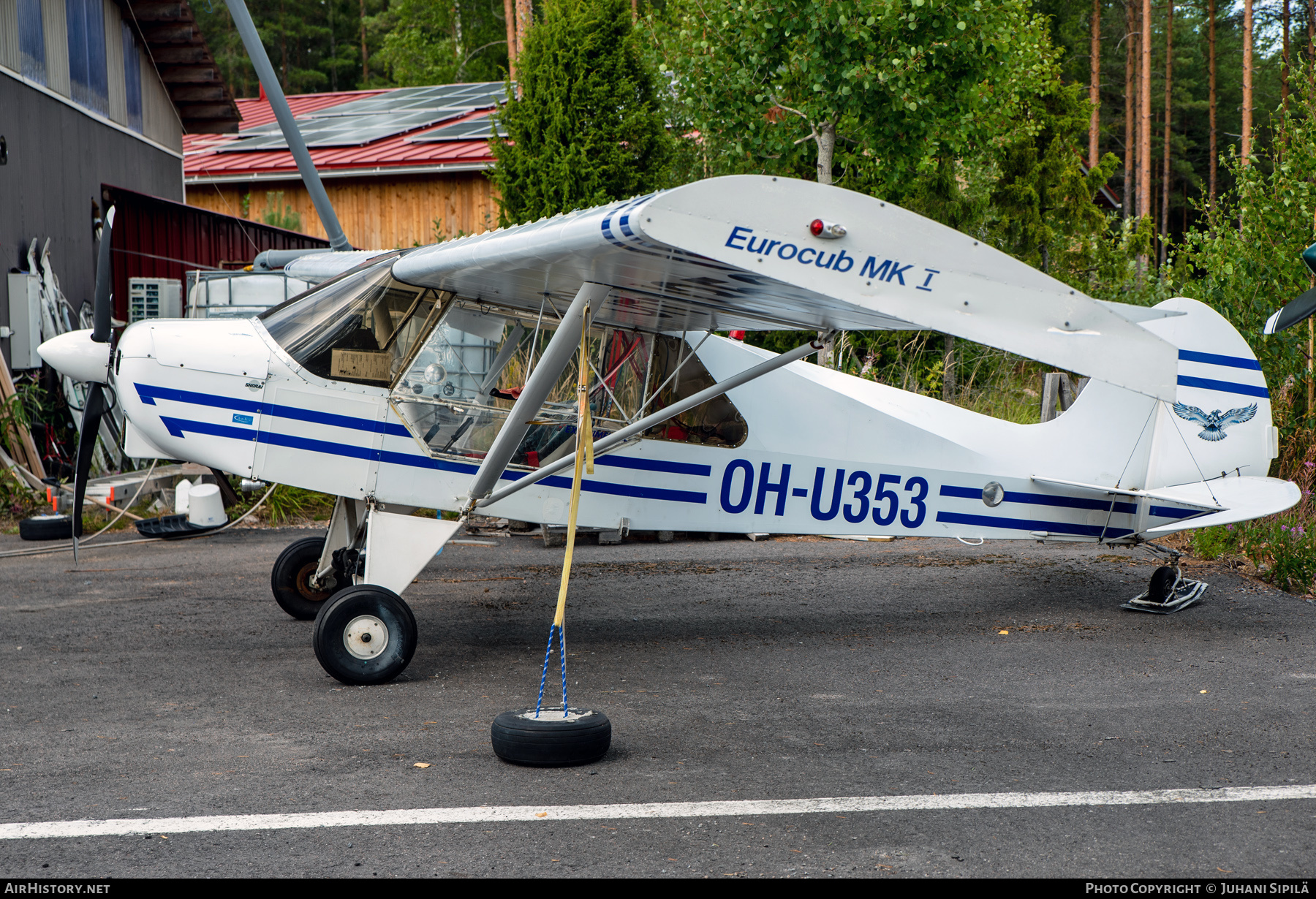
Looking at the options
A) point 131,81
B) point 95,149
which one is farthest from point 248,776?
point 131,81

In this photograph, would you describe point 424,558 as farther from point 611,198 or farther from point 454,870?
point 611,198

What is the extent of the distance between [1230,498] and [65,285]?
13224 millimetres

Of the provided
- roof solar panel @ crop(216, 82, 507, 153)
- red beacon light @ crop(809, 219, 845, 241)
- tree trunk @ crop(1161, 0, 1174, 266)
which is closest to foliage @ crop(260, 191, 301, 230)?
roof solar panel @ crop(216, 82, 507, 153)

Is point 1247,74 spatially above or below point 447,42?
below

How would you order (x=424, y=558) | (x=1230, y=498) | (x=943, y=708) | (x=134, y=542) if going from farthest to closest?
(x=134, y=542) → (x=1230, y=498) → (x=424, y=558) → (x=943, y=708)

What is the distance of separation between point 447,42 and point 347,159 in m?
16.9

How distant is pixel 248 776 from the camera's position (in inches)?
160

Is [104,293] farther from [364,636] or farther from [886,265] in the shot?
[886,265]

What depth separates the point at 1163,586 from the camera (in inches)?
279

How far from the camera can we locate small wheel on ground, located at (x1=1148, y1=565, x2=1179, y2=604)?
23.2ft

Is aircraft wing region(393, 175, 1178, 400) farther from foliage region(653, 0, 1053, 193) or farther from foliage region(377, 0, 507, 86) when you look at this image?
foliage region(377, 0, 507, 86)

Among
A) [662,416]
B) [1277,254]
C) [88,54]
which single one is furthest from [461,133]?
[662,416]

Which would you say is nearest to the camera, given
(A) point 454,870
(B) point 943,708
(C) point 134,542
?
(A) point 454,870

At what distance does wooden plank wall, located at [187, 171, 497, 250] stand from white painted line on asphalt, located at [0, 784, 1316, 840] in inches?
679
